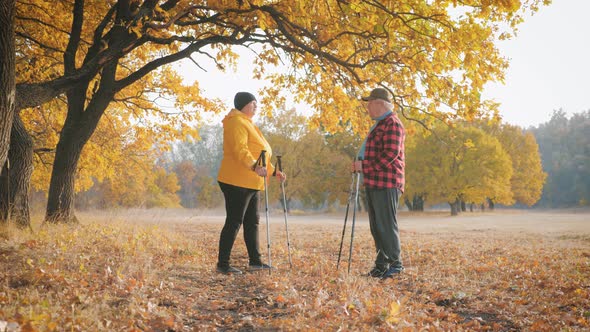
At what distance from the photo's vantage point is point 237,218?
18.9 ft

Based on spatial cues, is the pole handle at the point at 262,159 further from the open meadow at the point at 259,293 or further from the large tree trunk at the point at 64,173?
the large tree trunk at the point at 64,173

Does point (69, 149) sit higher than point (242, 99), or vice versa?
point (242, 99)

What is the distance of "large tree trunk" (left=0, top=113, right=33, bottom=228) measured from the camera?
787 cm

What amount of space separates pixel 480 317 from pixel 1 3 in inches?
271

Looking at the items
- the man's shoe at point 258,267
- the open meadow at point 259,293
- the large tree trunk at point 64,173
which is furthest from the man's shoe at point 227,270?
the large tree trunk at point 64,173

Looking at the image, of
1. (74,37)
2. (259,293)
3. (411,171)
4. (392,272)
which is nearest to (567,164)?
(411,171)

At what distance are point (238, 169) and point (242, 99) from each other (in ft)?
3.32

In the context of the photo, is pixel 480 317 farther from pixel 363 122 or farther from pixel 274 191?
pixel 274 191

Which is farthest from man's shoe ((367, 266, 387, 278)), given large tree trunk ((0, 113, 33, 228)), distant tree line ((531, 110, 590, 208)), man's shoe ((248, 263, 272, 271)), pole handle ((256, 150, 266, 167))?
distant tree line ((531, 110, 590, 208))

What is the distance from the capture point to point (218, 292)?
4.94 metres

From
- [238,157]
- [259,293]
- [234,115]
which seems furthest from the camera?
[234,115]

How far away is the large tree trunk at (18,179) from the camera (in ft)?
25.8

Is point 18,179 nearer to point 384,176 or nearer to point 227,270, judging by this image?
point 227,270

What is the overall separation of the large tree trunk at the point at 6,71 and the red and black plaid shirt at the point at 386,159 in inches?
184
